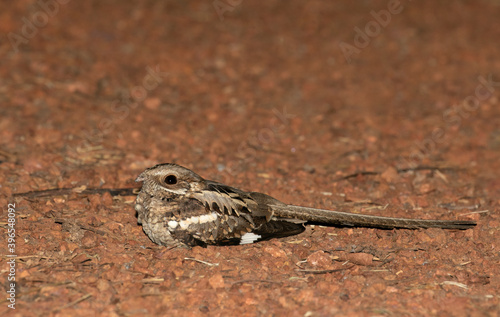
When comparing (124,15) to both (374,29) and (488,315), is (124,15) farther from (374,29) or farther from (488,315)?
(488,315)

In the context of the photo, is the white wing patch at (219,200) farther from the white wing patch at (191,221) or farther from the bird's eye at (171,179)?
the bird's eye at (171,179)

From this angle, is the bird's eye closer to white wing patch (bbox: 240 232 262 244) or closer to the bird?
the bird

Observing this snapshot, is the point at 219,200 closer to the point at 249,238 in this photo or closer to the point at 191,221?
the point at 191,221

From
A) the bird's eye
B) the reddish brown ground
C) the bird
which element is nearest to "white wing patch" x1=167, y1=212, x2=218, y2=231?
the bird

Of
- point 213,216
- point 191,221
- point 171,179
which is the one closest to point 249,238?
point 213,216

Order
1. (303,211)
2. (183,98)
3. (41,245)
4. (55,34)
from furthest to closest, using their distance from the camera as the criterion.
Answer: (55,34) → (183,98) → (303,211) → (41,245)

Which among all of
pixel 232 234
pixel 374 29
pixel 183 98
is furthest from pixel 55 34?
pixel 232 234
